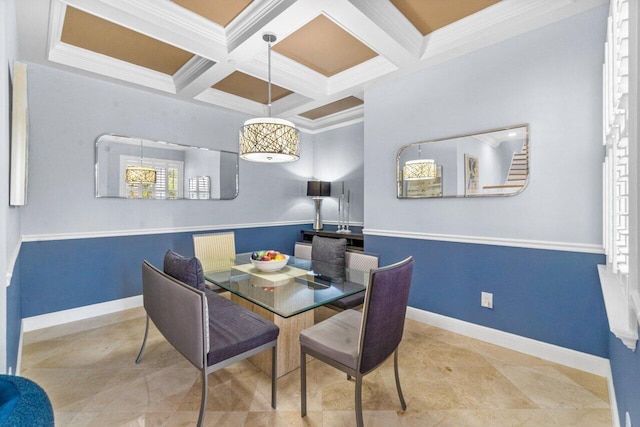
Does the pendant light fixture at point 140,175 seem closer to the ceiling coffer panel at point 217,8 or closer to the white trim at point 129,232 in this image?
the white trim at point 129,232

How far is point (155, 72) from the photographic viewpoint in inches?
126

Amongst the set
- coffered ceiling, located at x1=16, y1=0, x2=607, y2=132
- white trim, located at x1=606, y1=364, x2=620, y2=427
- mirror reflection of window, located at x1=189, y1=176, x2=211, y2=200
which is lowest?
white trim, located at x1=606, y1=364, x2=620, y2=427

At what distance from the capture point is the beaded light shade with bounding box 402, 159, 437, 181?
112 inches

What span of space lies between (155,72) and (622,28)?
146 inches

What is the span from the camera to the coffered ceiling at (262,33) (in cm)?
207

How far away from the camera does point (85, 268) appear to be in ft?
9.82

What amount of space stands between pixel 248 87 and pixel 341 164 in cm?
186

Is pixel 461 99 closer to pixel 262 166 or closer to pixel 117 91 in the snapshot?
pixel 262 166

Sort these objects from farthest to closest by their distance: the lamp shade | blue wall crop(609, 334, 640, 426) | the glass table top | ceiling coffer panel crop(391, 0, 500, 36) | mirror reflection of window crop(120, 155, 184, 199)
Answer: the lamp shade, mirror reflection of window crop(120, 155, 184, 199), ceiling coffer panel crop(391, 0, 500, 36), the glass table top, blue wall crop(609, 334, 640, 426)

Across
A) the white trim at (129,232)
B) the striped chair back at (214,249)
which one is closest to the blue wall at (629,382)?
the striped chair back at (214,249)

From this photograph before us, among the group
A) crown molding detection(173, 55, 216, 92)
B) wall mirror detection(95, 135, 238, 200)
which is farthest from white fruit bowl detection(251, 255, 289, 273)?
crown molding detection(173, 55, 216, 92)

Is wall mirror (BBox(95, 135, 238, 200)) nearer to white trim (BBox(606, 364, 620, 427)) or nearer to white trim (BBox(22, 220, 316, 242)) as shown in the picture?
white trim (BBox(22, 220, 316, 242))

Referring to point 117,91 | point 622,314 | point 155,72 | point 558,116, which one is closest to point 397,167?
point 558,116

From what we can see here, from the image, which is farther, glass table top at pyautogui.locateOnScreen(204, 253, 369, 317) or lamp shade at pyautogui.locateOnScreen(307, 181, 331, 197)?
lamp shade at pyautogui.locateOnScreen(307, 181, 331, 197)
